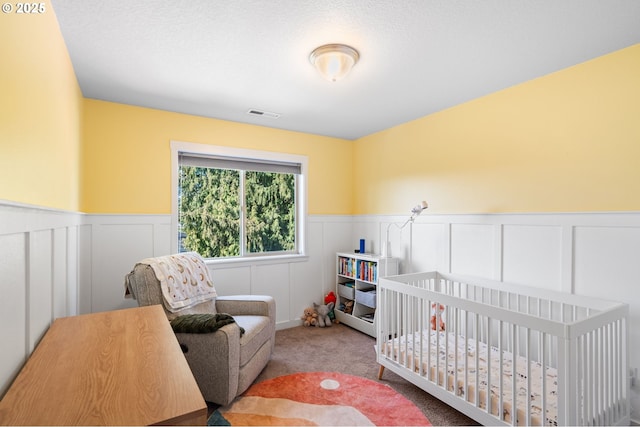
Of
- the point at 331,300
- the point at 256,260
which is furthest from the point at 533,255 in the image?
the point at 256,260

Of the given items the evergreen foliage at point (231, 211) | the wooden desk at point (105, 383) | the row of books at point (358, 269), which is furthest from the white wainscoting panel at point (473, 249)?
the wooden desk at point (105, 383)

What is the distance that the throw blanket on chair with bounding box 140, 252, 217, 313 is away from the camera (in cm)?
233

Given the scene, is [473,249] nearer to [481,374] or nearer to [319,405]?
[481,374]

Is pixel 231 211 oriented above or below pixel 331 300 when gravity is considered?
above

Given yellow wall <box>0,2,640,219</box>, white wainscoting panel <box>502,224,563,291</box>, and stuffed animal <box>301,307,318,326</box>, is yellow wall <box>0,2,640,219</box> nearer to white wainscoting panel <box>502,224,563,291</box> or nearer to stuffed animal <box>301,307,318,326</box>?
white wainscoting panel <box>502,224,563,291</box>

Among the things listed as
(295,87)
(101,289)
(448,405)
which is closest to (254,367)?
(448,405)

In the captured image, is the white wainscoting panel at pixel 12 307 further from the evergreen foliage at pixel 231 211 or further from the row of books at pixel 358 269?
the row of books at pixel 358 269

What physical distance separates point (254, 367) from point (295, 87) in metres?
2.22

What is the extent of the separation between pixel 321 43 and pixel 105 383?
1915mm

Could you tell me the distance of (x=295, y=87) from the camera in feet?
8.30

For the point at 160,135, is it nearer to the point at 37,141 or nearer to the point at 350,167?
the point at 37,141

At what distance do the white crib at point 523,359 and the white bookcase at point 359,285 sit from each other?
0.82 meters

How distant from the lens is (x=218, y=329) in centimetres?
208

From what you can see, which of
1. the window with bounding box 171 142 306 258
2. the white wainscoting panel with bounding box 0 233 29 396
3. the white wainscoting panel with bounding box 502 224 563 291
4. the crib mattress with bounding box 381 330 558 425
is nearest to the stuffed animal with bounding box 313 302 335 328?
the window with bounding box 171 142 306 258
